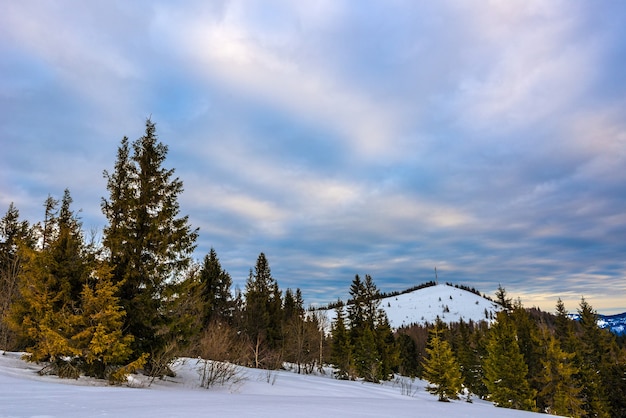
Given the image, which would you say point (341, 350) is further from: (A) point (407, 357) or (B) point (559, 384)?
(A) point (407, 357)

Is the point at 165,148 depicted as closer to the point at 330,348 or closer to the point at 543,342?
the point at 543,342

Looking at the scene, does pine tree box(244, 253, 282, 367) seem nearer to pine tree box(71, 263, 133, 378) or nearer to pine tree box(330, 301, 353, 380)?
pine tree box(330, 301, 353, 380)

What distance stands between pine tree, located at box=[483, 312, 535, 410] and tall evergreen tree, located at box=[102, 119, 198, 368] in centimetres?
3211

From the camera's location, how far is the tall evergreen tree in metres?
16.2

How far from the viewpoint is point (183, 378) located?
724 inches

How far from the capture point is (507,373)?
34562 millimetres

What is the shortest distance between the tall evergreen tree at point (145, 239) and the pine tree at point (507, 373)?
3211 cm

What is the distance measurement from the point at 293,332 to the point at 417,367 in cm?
4695

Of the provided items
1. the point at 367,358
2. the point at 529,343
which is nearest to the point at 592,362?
the point at 529,343

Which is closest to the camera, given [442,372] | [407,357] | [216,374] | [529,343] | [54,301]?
[54,301]

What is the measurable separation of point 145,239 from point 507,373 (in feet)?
114

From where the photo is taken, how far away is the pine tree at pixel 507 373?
3301cm

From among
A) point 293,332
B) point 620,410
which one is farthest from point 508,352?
point 293,332

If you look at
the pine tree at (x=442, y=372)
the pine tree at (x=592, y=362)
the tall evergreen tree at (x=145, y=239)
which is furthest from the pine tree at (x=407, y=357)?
the tall evergreen tree at (x=145, y=239)
